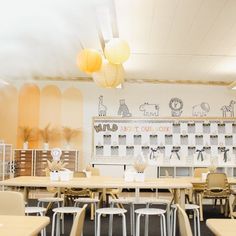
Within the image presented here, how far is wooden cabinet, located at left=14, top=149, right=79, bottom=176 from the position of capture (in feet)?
30.7

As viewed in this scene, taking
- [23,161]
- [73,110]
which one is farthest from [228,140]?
[23,161]

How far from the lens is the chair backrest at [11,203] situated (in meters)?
3.11

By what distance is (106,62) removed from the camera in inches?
211

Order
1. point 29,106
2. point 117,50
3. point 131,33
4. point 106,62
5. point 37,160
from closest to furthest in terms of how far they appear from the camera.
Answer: point 117,50 → point 106,62 → point 131,33 → point 37,160 → point 29,106

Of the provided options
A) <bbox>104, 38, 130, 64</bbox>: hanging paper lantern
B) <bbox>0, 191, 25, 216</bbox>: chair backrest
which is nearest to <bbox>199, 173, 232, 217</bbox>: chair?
<bbox>104, 38, 130, 64</bbox>: hanging paper lantern

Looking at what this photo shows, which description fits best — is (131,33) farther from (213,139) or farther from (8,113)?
(8,113)

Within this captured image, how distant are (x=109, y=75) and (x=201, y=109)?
5073 mm

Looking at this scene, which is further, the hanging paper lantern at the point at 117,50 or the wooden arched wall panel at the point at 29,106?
the wooden arched wall panel at the point at 29,106

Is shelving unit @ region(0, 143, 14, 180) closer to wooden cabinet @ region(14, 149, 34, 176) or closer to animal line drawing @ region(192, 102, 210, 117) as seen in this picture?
wooden cabinet @ region(14, 149, 34, 176)

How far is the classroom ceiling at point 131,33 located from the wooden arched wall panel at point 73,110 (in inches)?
44.8

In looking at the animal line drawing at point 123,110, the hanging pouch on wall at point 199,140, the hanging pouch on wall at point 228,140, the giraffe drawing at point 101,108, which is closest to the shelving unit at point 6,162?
the giraffe drawing at point 101,108

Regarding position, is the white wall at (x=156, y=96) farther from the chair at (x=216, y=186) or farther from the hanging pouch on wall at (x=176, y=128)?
the chair at (x=216, y=186)

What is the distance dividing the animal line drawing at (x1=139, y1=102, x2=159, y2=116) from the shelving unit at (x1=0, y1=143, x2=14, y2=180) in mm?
3442

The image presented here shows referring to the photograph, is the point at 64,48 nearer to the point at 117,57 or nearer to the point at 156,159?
the point at 117,57
